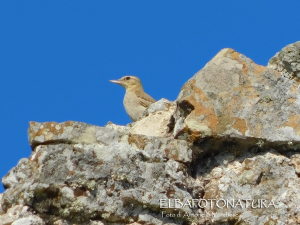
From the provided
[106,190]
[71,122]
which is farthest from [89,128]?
[106,190]

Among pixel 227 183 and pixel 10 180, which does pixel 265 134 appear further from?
pixel 10 180

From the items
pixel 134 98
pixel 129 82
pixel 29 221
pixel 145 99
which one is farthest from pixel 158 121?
pixel 129 82

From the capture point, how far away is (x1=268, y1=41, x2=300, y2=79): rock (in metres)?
9.27

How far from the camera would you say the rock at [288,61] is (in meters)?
9.27

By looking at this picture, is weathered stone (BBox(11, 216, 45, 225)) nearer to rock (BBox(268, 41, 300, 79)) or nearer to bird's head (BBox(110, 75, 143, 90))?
rock (BBox(268, 41, 300, 79))

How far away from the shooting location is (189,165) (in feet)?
28.3

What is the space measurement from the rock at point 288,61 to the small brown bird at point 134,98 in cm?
724

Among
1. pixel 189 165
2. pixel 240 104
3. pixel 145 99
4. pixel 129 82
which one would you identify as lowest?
pixel 189 165

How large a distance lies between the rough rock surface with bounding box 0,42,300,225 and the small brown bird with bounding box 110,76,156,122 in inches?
295

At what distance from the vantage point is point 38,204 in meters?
7.96

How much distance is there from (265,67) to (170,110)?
194cm

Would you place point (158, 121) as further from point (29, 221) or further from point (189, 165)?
point (29, 221)

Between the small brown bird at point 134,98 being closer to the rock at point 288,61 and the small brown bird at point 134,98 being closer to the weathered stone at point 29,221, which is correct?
the rock at point 288,61

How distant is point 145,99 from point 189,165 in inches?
339
